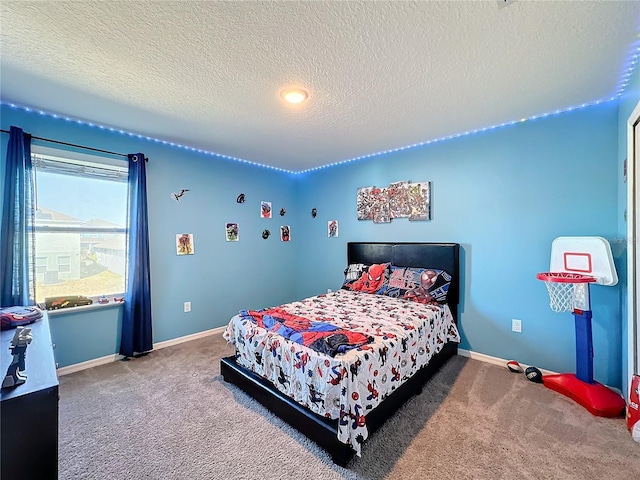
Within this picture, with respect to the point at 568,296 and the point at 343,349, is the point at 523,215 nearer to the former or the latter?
the point at 568,296

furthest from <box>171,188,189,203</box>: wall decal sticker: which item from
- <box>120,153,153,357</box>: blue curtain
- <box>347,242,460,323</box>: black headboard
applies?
<box>347,242,460,323</box>: black headboard

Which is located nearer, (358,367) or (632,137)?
(358,367)

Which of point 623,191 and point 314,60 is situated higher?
point 314,60

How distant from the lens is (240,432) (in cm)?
189

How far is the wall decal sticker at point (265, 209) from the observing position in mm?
4416

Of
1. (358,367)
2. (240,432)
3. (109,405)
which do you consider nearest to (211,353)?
(109,405)

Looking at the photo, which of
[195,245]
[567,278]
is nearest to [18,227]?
[195,245]

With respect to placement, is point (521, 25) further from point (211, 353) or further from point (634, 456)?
point (211, 353)

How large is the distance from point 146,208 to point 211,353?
5.89 feet

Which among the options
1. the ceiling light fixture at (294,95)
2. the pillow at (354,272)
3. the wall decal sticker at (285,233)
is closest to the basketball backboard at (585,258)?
the pillow at (354,272)

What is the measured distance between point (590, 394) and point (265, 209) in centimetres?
411

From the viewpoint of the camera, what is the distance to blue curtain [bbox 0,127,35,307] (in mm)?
2318

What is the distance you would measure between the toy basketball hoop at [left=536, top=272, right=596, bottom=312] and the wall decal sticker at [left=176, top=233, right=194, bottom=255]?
3720mm

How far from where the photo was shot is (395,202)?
3643mm
